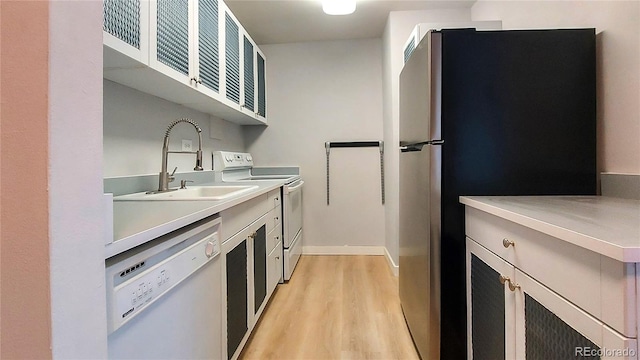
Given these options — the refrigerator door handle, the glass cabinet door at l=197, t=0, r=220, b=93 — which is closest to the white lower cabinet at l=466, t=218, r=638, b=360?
the refrigerator door handle

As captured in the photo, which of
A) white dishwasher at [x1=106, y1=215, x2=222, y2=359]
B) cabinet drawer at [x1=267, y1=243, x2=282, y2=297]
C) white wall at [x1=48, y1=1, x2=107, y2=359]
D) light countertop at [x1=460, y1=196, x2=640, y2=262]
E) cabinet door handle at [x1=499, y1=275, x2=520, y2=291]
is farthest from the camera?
cabinet drawer at [x1=267, y1=243, x2=282, y2=297]

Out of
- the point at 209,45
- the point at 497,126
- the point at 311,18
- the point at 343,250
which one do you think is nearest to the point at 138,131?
the point at 209,45

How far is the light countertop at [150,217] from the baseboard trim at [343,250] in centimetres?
222

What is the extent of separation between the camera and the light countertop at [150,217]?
688 mm

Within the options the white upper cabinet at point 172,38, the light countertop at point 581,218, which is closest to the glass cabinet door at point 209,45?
the white upper cabinet at point 172,38

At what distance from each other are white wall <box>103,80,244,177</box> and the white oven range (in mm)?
398

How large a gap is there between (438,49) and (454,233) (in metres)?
0.78

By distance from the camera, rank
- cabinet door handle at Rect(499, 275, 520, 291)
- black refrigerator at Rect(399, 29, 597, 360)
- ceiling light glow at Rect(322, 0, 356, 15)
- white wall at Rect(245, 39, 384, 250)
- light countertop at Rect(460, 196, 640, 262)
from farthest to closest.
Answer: white wall at Rect(245, 39, 384, 250), ceiling light glow at Rect(322, 0, 356, 15), black refrigerator at Rect(399, 29, 597, 360), cabinet door handle at Rect(499, 275, 520, 291), light countertop at Rect(460, 196, 640, 262)

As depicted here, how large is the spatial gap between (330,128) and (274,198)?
1.37 metres

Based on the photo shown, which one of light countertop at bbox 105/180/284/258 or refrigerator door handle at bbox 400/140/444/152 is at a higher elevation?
refrigerator door handle at bbox 400/140/444/152

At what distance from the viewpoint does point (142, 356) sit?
767 millimetres

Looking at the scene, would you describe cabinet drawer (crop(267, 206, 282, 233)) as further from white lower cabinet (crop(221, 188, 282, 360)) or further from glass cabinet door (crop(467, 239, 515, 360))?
glass cabinet door (crop(467, 239, 515, 360))

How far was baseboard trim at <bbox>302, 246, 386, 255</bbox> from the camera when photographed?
11.2ft

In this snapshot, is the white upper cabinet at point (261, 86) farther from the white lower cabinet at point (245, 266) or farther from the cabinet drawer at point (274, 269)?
the cabinet drawer at point (274, 269)
